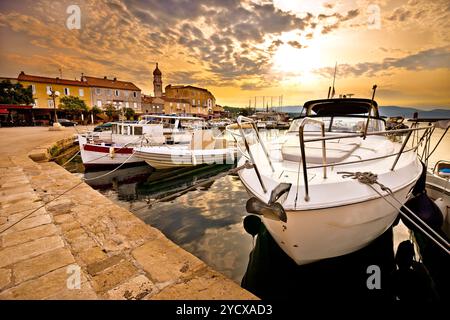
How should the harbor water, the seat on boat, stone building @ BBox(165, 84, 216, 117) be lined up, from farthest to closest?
stone building @ BBox(165, 84, 216, 117), the harbor water, the seat on boat

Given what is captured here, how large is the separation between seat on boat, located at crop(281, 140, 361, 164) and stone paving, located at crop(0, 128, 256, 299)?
1966mm

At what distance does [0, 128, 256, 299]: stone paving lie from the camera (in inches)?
79.4

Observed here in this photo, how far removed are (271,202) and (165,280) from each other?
1370 millimetres

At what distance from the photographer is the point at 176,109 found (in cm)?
6003

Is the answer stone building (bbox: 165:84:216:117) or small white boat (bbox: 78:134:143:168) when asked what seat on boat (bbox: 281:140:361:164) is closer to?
small white boat (bbox: 78:134:143:168)

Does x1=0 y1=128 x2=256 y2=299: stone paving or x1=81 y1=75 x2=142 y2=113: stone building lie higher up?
x1=81 y1=75 x2=142 y2=113: stone building

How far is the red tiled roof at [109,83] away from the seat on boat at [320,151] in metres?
52.2

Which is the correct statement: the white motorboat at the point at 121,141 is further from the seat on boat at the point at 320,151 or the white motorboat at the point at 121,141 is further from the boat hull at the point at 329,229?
the boat hull at the point at 329,229

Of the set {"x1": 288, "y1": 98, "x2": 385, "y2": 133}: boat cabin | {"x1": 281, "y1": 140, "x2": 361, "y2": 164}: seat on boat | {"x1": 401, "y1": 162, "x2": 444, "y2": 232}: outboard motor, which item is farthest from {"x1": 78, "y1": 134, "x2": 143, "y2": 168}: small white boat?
{"x1": 401, "y1": 162, "x2": 444, "y2": 232}: outboard motor

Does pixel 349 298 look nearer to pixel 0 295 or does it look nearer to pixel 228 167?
pixel 0 295

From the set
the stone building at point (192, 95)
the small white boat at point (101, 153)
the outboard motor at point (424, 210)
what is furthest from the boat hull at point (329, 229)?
the stone building at point (192, 95)

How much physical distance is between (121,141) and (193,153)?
4585 mm

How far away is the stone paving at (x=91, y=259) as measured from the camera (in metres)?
2.02
